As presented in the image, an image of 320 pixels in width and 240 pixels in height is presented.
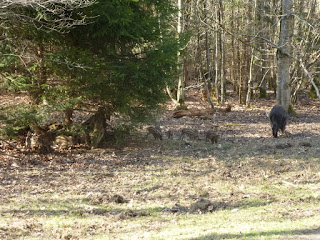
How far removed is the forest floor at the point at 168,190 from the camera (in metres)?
5.96

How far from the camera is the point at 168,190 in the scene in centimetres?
843

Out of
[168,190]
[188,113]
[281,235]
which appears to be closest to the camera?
[281,235]

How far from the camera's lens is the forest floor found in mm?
5957

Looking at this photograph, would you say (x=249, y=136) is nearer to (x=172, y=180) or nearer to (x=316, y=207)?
(x=172, y=180)

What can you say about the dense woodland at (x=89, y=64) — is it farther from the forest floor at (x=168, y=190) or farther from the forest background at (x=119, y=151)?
the forest floor at (x=168, y=190)

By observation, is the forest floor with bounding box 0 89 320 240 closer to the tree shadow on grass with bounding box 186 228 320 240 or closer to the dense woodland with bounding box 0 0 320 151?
the tree shadow on grass with bounding box 186 228 320 240

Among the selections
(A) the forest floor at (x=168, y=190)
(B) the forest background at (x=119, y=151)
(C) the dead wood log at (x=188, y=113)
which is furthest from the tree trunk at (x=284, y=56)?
(C) the dead wood log at (x=188, y=113)

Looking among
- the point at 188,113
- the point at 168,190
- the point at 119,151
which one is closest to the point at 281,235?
the point at 168,190

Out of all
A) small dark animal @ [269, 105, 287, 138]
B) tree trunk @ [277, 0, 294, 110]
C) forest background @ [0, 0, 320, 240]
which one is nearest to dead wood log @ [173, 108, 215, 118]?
forest background @ [0, 0, 320, 240]

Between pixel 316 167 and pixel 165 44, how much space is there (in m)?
5.17

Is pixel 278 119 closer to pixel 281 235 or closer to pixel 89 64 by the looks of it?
pixel 89 64

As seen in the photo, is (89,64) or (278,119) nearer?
(89,64)

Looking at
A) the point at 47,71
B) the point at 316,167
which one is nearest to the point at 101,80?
the point at 47,71

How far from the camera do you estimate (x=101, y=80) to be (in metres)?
10.6
